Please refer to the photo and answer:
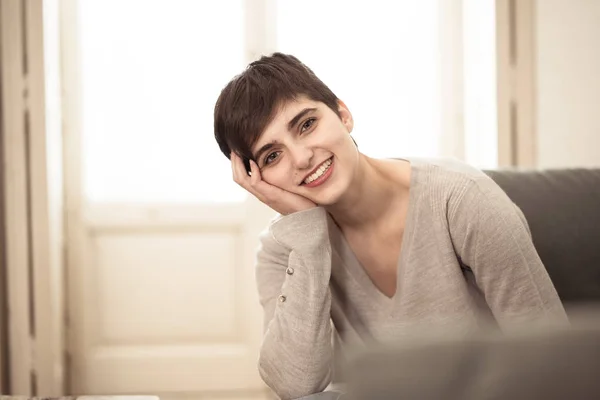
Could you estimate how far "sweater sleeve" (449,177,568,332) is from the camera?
116 cm

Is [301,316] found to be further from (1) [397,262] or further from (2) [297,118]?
(2) [297,118]

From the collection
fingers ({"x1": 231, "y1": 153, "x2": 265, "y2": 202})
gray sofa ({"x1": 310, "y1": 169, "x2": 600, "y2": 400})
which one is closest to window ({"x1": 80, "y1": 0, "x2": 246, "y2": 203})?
fingers ({"x1": 231, "y1": 153, "x2": 265, "y2": 202})

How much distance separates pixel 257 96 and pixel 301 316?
44 centimetres

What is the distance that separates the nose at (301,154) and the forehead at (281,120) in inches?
1.6

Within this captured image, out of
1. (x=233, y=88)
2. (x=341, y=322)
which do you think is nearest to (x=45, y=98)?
(x=233, y=88)

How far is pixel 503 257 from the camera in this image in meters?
1.17

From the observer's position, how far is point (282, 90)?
1.25 m

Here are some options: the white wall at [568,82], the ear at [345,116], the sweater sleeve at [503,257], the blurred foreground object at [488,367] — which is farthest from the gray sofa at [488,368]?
the white wall at [568,82]

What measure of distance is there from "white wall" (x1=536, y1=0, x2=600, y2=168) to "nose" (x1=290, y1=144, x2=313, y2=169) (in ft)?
6.04

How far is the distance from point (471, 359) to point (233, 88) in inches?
41.1

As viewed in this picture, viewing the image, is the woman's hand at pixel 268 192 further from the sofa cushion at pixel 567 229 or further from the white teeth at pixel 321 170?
the sofa cushion at pixel 567 229

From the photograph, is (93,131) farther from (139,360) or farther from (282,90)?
(282,90)

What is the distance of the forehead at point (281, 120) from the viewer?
1.23 meters

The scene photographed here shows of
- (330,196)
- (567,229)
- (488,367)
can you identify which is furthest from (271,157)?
(488,367)
